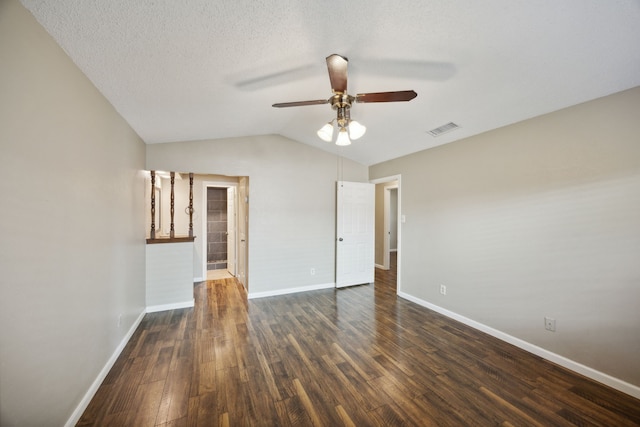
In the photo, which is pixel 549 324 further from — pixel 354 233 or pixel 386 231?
pixel 386 231

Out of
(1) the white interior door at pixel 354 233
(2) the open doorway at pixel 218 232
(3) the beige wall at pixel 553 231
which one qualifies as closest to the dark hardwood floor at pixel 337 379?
(3) the beige wall at pixel 553 231

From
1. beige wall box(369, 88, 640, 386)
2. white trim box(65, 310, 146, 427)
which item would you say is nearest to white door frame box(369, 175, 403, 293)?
beige wall box(369, 88, 640, 386)

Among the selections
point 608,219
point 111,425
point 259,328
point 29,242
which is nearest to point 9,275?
point 29,242

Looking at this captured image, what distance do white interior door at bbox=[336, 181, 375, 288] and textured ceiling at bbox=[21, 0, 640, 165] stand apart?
6.79ft

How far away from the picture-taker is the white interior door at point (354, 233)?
15.0ft

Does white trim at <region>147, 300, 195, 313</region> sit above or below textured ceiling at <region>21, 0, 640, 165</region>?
below

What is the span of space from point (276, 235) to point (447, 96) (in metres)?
3.08

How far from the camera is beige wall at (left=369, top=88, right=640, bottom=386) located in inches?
77.4

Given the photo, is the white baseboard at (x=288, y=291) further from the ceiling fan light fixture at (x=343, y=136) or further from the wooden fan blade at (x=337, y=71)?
the wooden fan blade at (x=337, y=71)

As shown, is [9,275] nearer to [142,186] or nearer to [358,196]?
[142,186]

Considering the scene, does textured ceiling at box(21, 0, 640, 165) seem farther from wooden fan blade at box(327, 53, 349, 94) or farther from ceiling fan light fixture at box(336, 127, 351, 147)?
ceiling fan light fixture at box(336, 127, 351, 147)

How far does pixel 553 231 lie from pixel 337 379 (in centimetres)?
244

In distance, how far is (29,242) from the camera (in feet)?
4.01

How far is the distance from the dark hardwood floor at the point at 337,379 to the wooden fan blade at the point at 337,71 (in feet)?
7.46
